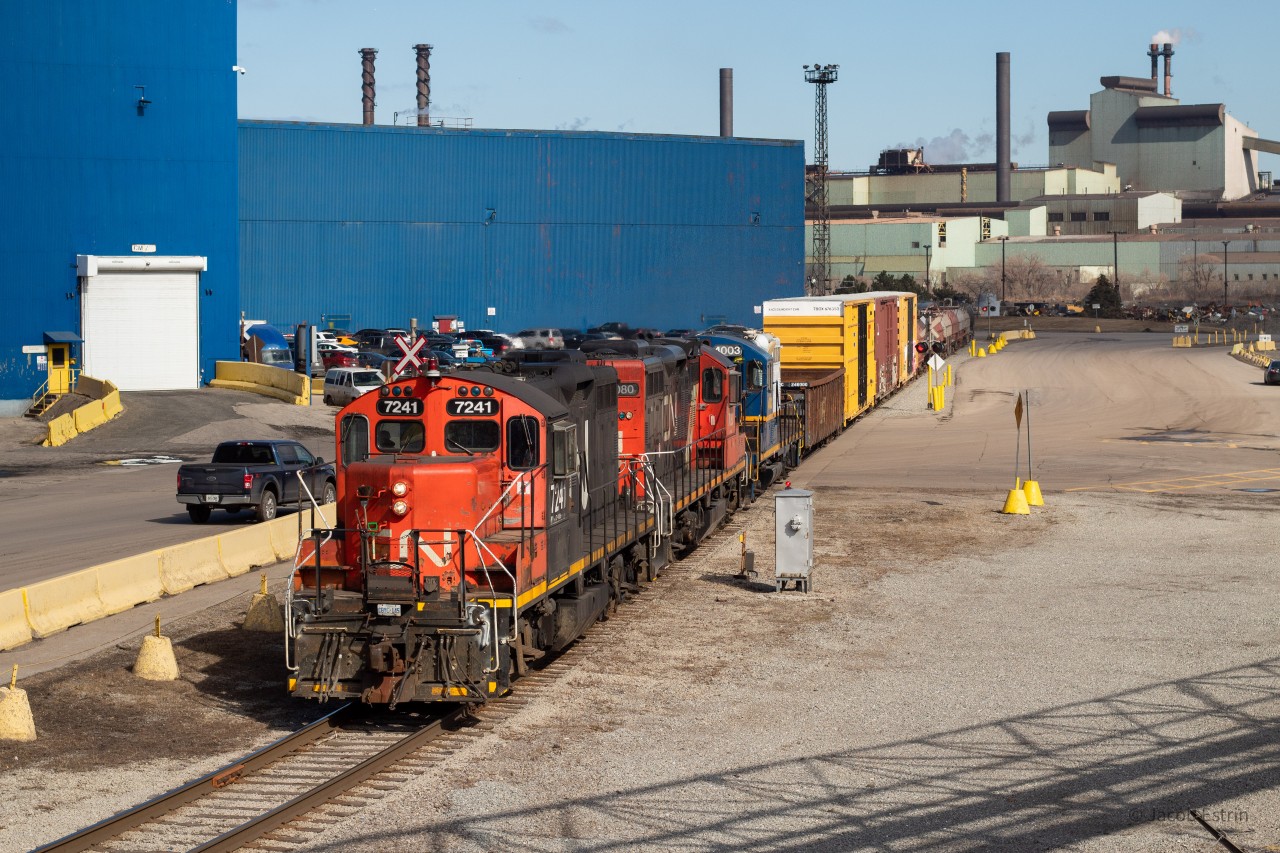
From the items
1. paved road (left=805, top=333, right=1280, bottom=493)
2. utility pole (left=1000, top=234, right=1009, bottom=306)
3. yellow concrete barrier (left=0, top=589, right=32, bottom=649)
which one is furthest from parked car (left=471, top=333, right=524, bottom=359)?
utility pole (left=1000, top=234, right=1009, bottom=306)

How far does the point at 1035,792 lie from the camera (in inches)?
504

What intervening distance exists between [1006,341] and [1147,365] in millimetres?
25613

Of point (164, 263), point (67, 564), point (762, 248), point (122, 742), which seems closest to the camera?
point (122, 742)

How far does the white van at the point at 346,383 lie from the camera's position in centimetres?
5469

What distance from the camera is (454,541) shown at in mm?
14656

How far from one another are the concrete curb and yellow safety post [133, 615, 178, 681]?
2345 millimetres

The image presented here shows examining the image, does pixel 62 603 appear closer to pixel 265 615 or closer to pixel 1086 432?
pixel 265 615

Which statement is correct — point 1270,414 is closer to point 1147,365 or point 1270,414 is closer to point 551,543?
point 1147,365

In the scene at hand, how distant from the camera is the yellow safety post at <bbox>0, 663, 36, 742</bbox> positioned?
46.9ft

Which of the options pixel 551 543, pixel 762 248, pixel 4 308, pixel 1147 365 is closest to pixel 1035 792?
pixel 551 543

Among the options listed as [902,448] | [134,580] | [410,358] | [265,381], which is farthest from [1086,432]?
[410,358]

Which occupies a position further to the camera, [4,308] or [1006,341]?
[1006,341]

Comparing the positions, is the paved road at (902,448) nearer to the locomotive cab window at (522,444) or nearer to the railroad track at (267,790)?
the railroad track at (267,790)

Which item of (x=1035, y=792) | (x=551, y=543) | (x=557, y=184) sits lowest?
(x=1035, y=792)
